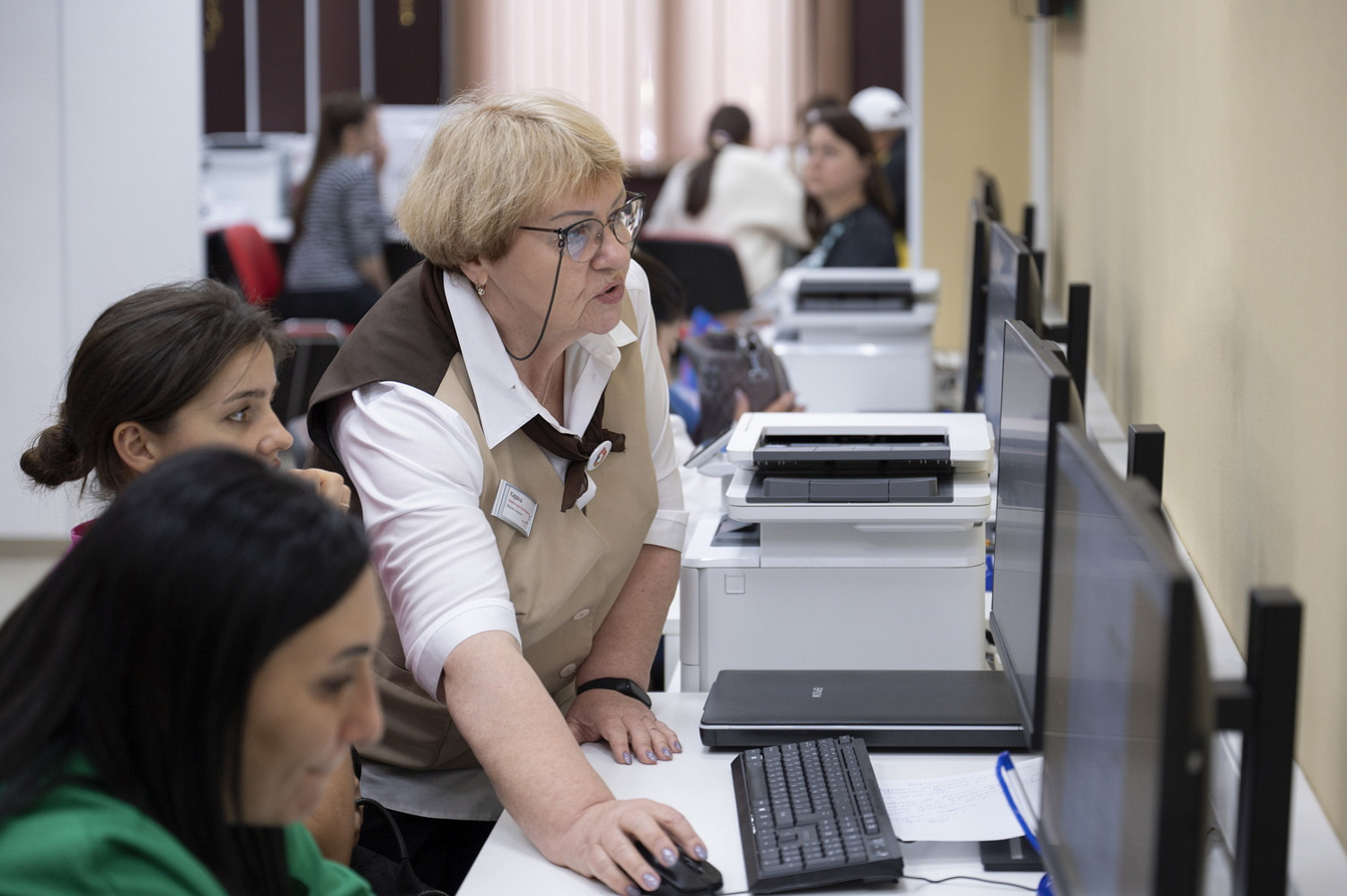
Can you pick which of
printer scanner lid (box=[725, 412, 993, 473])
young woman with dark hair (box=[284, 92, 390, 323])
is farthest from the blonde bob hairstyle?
young woman with dark hair (box=[284, 92, 390, 323])

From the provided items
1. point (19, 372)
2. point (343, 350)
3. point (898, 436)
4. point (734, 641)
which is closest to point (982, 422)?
point (898, 436)

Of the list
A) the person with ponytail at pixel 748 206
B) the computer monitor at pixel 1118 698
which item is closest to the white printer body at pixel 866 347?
the person with ponytail at pixel 748 206

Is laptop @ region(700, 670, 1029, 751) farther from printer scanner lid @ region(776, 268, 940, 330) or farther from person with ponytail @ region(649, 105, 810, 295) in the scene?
person with ponytail @ region(649, 105, 810, 295)

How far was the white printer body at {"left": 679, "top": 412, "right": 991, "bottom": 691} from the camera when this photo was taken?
167 cm

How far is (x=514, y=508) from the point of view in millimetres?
1508

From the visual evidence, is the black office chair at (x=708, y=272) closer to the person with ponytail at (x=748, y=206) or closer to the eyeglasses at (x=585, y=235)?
the person with ponytail at (x=748, y=206)

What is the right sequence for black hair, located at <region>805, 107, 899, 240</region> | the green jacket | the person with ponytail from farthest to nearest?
the person with ponytail
black hair, located at <region>805, 107, 899, 240</region>
the green jacket

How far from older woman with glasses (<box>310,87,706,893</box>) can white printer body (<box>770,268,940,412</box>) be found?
1649 mm

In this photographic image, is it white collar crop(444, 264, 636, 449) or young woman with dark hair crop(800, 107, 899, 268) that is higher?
young woman with dark hair crop(800, 107, 899, 268)

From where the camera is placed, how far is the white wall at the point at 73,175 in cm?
291

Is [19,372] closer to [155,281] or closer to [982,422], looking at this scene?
[155,281]

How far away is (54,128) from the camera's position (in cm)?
293

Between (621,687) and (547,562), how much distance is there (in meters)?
0.20

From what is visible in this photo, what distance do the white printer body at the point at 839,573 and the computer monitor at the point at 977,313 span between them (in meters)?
0.97
